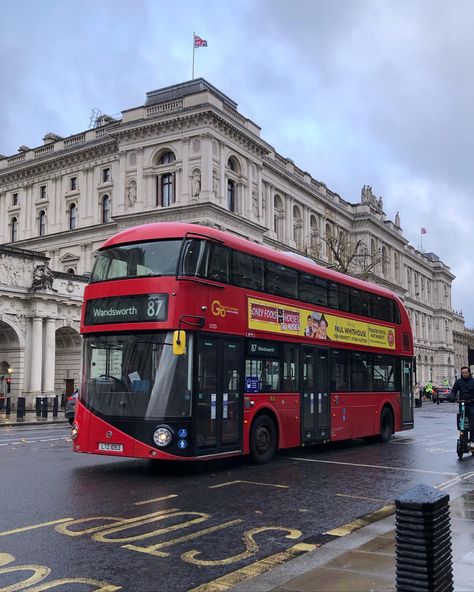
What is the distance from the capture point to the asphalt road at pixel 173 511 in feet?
19.1

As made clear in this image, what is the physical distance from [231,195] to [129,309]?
142ft

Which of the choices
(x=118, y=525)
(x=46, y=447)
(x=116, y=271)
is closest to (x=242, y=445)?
(x=116, y=271)

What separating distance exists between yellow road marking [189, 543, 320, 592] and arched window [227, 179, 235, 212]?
47.7 m

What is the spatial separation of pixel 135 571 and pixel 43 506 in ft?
10.7

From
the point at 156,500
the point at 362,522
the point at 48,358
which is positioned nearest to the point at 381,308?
the point at 156,500

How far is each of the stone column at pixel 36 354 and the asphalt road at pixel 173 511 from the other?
69.8 ft

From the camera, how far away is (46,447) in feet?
53.3

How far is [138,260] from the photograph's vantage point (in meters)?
11.8

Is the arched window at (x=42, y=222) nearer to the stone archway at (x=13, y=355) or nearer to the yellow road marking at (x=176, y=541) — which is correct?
the stone archway at (x=13, y=355)

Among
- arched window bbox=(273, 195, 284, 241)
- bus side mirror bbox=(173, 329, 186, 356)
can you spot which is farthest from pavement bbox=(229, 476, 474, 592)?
arched window bbox=(273, 195, 284, 241)

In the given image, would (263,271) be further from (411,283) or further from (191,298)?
(411,283)

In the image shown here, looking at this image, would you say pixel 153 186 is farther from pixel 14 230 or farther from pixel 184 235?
pixel 184 235

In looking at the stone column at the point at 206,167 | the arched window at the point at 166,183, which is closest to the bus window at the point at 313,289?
the stone column at the point at 206,167

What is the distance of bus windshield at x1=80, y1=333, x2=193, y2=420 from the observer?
10906mm
